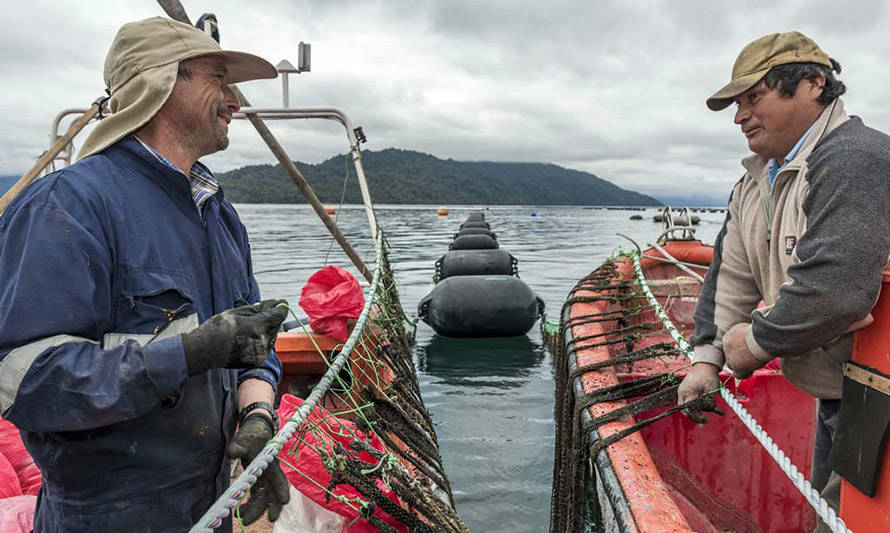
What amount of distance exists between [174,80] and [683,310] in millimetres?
7056

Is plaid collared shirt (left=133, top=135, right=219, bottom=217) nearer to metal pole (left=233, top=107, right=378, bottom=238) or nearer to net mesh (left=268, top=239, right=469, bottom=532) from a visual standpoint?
net mesh (left=268, top=239, right=469, bottom=532)

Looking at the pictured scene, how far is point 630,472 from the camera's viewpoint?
8.96ft

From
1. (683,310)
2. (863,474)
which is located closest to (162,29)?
A: (863,474)

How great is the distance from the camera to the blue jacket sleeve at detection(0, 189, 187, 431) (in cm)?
148

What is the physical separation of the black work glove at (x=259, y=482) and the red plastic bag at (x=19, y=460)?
6.67 ft

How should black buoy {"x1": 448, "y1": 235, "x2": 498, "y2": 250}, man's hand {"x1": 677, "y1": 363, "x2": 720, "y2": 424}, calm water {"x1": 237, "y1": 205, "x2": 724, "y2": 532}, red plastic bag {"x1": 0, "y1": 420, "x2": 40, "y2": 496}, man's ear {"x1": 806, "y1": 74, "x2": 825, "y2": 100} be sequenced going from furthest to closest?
black buoy {"x1": 448, "y1": 235, "x2": 498, "y2": 250}
calm water {"x1": 237, "y1": 205, "x2": 724, "y2": 532}
red plastic bag {"x1": 0, "y1": 420, "x2": 40, "y2": 496}
man's hand {"x1": 677, "y1": 363, "x2": 720, "y2": 424}
man's ear {"x1": 806, "y1": 74, "x2": 825, "y2": 100}

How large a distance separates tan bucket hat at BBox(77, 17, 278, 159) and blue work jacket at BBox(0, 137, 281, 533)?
7 centimetres

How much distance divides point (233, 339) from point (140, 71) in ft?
A: 3.20

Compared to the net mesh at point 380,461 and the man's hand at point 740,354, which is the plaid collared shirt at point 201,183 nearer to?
the net mesh at point 380,461

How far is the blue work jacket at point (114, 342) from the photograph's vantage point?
4.93 feet

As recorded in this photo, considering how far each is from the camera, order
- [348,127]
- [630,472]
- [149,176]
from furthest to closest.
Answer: [348,127], [630,472], [149,176]

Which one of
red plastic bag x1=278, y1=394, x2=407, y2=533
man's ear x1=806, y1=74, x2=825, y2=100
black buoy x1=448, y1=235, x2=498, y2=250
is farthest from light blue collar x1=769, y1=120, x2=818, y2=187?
black buoy x1=448, y1=235, x2=498, y2=250

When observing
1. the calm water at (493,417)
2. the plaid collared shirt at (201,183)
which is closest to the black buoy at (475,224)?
the calm water at (493,417)

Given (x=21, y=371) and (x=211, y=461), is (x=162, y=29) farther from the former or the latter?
(x=211, y=461)
